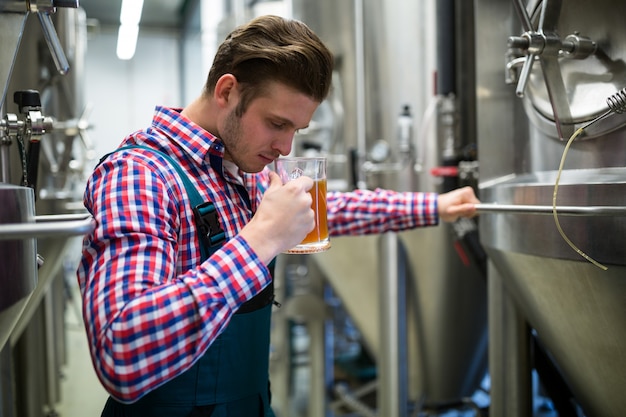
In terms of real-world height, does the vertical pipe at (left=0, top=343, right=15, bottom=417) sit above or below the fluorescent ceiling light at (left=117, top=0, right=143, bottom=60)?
below

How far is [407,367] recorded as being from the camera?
A: 217 cm

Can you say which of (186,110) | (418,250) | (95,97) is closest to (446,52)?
(418,250)

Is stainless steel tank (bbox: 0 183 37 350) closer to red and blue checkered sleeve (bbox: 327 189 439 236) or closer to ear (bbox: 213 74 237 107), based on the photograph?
ear (bbox: 213 74 237 107)

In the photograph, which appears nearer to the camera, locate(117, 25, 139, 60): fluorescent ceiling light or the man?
the man

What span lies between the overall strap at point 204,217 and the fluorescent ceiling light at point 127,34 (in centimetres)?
619

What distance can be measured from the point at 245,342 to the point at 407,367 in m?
1.28

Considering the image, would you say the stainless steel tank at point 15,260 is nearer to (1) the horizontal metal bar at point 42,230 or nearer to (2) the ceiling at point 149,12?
(1) the horizontal metal bar at point 42,230

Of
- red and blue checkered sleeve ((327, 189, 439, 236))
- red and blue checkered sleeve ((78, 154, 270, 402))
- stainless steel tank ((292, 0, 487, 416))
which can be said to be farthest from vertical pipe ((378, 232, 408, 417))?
red and blue checkered sleeve ((78, 154, 270, 402))

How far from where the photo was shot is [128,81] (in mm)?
7352

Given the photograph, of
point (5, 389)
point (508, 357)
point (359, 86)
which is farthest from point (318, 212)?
point (359, 86)

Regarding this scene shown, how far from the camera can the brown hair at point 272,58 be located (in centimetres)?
98

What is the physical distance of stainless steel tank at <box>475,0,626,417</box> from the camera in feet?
3.22

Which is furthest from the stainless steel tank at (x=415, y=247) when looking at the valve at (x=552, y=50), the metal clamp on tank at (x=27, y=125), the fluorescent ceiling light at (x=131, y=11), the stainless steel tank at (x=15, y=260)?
the fluorescent ceiling light at (x=131, y=11)

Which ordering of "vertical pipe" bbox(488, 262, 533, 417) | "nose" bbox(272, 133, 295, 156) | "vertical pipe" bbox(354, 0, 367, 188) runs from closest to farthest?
1. "nose" bbox(272, 133, 295, 156)
2. "vertical pipe" bbox(488, 262, 533, 417)
3. "vertical pipe" bbox(354, 0, 367, 188)
